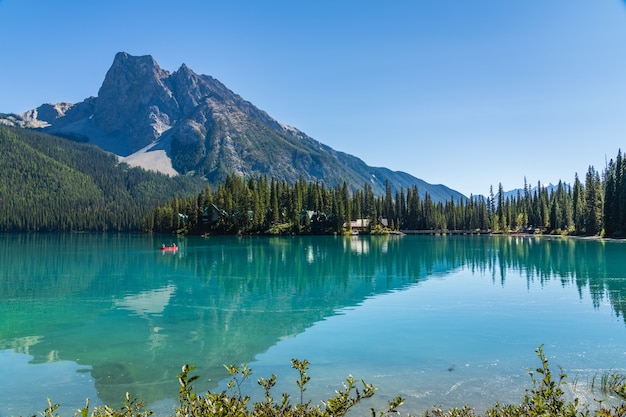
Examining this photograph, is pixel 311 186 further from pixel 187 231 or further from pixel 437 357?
pixel 437 357

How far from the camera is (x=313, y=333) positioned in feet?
70.6

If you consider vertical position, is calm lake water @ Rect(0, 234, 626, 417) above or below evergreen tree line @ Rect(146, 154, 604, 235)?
below

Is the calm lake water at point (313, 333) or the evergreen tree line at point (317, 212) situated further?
the evergreen tree line at point (317, 212)

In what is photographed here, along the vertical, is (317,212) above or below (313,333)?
above

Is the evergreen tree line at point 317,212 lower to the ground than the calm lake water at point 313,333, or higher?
higher

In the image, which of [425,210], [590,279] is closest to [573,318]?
[590,279]

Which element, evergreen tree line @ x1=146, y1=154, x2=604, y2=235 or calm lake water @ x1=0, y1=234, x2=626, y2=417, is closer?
calm lake water @ x1=0, y1=234, x2=626, y2=417

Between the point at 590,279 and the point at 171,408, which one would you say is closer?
the point at 171,408

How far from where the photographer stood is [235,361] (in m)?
17.3

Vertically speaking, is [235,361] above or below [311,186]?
below

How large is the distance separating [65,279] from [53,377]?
3183 centimetres

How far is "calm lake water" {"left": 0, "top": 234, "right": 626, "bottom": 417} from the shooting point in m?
14.6

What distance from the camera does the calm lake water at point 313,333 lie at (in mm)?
14586

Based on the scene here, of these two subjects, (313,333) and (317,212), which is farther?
(317,212)
